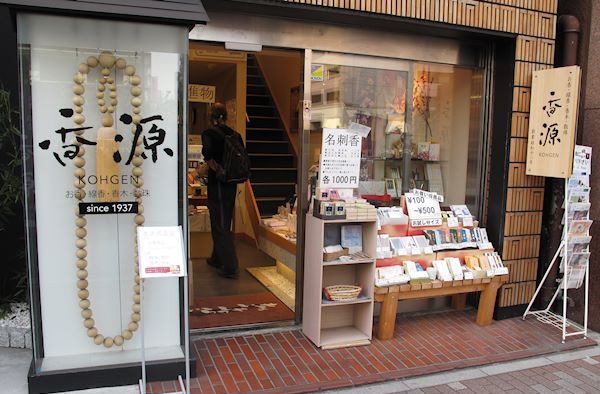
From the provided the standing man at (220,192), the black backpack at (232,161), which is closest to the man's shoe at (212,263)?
the standing man at (220,192)

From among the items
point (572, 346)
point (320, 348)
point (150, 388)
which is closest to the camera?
point (150, 388)

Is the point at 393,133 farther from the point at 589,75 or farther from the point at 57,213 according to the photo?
the point at 57,213

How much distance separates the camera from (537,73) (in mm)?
5426

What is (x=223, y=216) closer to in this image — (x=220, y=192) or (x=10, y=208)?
(x=220, y=192)

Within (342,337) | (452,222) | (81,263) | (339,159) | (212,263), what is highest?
(339,159)

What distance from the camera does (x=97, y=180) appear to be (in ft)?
12.5

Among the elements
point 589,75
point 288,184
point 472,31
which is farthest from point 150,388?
point 288,184

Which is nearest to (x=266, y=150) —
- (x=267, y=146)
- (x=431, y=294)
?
(x=267, y=146)

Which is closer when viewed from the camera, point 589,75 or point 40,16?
point 40,16

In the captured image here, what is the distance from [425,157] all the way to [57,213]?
154 inches

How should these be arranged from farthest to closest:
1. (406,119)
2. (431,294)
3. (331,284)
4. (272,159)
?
(272,159) < (406,119) < (431,294) < (331,284)

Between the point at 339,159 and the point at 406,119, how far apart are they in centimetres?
119

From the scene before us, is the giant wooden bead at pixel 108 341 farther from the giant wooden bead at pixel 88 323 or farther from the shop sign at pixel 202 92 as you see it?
the shop sign at pixel 202 92

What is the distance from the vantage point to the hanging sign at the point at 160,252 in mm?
3346
